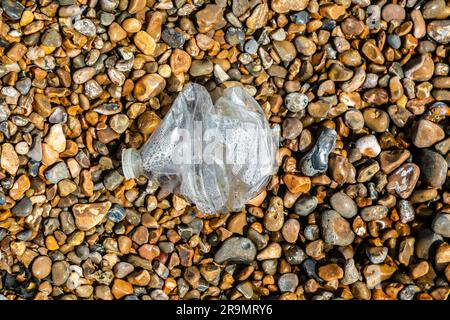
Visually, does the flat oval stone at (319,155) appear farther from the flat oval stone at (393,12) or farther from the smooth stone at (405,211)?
the flat oval stone at (393,12)

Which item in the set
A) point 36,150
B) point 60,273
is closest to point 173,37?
point 36,150

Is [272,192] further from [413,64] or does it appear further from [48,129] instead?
[48,129]

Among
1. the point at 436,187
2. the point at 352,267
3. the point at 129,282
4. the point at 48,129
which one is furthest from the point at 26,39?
the point at 436,187

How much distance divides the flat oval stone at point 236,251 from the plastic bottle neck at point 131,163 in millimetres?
729

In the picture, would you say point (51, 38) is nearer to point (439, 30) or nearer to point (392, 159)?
point (392, 159)

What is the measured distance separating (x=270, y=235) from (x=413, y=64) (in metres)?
1.48

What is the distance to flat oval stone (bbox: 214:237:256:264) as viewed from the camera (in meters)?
3.43

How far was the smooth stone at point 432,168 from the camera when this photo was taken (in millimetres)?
3383

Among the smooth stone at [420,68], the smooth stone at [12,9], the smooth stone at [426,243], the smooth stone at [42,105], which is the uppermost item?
the smooth stone at [12,9]

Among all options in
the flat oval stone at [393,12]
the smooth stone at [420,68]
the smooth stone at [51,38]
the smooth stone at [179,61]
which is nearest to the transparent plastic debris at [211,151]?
the smooth stone at [179,61]

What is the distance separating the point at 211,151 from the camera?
3.33m

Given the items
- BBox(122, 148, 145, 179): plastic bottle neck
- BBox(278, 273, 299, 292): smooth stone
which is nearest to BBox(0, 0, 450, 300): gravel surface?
BBox(278, 273, 299, 292): smooth stone

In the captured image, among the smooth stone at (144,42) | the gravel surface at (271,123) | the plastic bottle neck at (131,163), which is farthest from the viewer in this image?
the smooth stone at (144,42)

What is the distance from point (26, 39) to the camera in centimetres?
346
